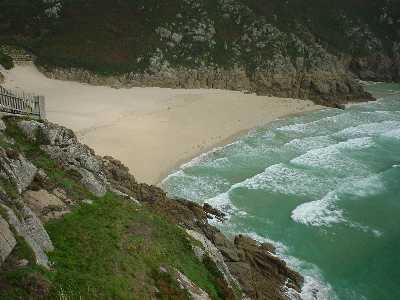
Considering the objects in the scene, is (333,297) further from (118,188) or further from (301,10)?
(301,10)

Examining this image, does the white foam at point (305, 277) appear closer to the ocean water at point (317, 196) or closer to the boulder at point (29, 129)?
the ocean water at point (317, 196)

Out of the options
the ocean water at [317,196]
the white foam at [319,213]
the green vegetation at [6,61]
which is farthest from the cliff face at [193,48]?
the white foam at [319,213]

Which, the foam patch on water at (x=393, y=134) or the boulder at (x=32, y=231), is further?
the foam patch on water at (x=393, y=134)

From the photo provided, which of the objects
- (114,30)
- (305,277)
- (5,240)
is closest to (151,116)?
(114,30)

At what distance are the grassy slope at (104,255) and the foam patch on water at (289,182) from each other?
15.2 metres

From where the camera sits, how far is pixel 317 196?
3441cm

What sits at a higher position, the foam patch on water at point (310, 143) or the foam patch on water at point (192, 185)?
the foam patch on water at point (310, 143)

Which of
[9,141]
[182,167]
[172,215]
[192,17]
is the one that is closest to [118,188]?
[172,215]

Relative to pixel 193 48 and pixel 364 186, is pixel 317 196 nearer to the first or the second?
pixel 364 186

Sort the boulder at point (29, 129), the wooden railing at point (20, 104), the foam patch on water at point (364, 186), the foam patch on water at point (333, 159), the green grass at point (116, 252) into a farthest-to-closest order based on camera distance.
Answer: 1. the foam patch on water at point (333, 159)
2. the foam patch on water at point (364, 186)
3. the wooden railing at point (20, 104)
4. the boulder at point (29, 129)
5. the green grass at point (116, 252)

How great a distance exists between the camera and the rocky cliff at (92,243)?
1431 cm

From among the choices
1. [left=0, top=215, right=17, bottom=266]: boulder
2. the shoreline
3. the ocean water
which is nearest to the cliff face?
the shoreline

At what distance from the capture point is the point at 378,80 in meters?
77.8

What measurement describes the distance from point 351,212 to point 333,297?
9570 mm
